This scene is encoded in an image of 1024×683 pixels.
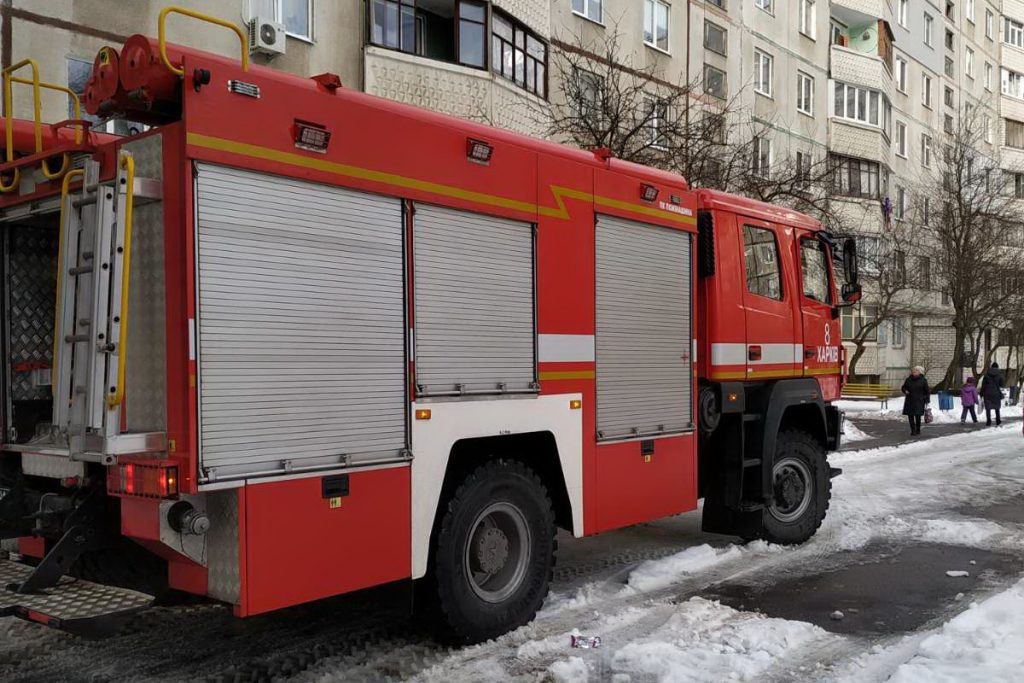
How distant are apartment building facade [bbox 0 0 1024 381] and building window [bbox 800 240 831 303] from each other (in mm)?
7054

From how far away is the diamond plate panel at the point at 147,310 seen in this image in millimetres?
4004

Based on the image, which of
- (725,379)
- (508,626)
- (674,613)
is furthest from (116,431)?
(725,379)

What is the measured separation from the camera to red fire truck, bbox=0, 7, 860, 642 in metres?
3.96

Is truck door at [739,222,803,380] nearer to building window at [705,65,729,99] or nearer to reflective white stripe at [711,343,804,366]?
reflective white stripe at [711,343,804,366]

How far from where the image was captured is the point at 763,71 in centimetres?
3178

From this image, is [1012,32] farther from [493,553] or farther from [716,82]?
[493,553]

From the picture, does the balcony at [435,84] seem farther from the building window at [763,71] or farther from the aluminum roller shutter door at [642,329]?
the building window at [763,71]

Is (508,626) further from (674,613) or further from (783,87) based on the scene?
(783,87)

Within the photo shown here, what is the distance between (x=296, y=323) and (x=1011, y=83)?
6020cm

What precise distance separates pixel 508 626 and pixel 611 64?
1277cm

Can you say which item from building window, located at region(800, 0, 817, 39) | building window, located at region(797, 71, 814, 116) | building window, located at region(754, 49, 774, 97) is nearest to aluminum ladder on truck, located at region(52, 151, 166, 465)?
building window, located at region(754, 49, 774, 97)

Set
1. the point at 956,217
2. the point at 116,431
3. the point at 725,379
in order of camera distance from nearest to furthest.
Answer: the point at 116,431
the point at 725,379
the point at 956,217

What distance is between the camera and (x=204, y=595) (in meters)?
4.14

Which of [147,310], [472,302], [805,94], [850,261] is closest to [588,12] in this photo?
[805,94]
